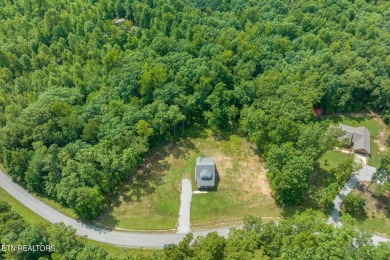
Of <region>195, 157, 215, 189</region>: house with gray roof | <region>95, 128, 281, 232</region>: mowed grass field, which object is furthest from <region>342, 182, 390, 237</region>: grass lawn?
<region>195, 157, 215, 189</region>: house with gray roof

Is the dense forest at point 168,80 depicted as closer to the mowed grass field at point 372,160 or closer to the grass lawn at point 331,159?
the mowed grass field at point 372,160

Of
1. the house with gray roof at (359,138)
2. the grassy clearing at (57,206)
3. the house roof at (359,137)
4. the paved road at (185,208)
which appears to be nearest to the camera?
the paved road at (185,208)

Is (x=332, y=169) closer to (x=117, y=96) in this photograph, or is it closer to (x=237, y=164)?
(x=237, y=164)

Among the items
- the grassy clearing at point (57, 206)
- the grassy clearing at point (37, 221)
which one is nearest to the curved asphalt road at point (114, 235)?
the grassy clearing at point (57, 206)

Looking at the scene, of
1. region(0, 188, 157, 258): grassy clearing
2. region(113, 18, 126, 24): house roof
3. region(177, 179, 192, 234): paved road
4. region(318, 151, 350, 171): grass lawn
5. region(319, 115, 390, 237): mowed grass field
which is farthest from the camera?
region(113, 18, 126, 24): house roof

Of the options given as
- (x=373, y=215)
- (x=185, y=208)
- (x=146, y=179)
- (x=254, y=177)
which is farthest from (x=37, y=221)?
(x=373, y=215)

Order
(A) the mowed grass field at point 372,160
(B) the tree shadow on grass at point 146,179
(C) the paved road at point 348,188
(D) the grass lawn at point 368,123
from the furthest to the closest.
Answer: (D) the grass lawn at point 368,123
(B) the tree shadow on grass at point 146,179
(C) the paved road at point 348,188
(A) the mowed grass field at point 372,160

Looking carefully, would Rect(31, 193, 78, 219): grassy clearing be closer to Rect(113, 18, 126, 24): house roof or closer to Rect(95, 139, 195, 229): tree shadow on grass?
Rect(95, 139, 195, 229): tree shadow on grass
